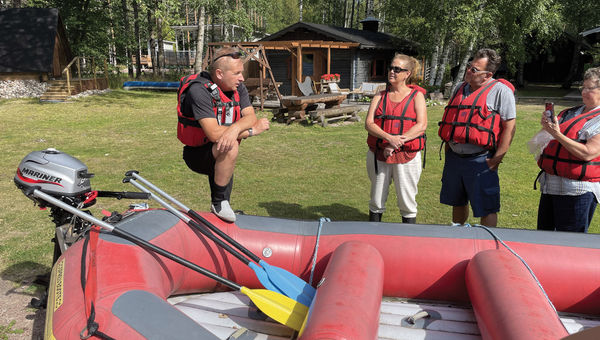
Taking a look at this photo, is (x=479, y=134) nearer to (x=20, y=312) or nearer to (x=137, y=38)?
(x=20, y=312)

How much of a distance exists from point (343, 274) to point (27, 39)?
20.0 metres

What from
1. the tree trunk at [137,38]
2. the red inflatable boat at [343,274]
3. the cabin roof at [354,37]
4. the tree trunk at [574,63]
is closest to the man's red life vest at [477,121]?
the red inflatable boat at [343,274]

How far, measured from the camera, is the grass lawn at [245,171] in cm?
532

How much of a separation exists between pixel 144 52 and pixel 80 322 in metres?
55.4

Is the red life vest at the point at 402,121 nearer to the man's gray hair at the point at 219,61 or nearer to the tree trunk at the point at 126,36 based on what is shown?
the man's gray hair at the point at 219,61

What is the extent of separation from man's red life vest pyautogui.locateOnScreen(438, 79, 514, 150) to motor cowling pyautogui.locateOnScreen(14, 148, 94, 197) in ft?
10.2

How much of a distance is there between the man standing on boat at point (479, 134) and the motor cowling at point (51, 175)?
10.1ft

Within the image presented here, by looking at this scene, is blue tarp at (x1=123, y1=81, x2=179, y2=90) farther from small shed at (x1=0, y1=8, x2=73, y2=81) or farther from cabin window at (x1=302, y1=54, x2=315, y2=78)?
cabin window at (x1=302, y1=54, x2=315, y2=78)

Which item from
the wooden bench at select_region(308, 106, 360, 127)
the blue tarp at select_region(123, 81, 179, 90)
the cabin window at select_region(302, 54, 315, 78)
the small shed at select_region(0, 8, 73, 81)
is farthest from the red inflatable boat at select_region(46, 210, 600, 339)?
the blue tarp at select_region(123, 81, 179, 90)

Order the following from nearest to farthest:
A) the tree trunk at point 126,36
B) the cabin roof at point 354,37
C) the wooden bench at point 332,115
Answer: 1. the wooden bench at point 332,115
2. the cabin roof at point 354,37
3. the tree trunk at point 126,36

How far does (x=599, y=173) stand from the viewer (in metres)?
3.29

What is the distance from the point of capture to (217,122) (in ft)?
10.7

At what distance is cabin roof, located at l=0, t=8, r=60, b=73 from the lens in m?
17.0

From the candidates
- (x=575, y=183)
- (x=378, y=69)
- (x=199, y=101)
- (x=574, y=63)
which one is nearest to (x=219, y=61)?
(x=199, y=101)
